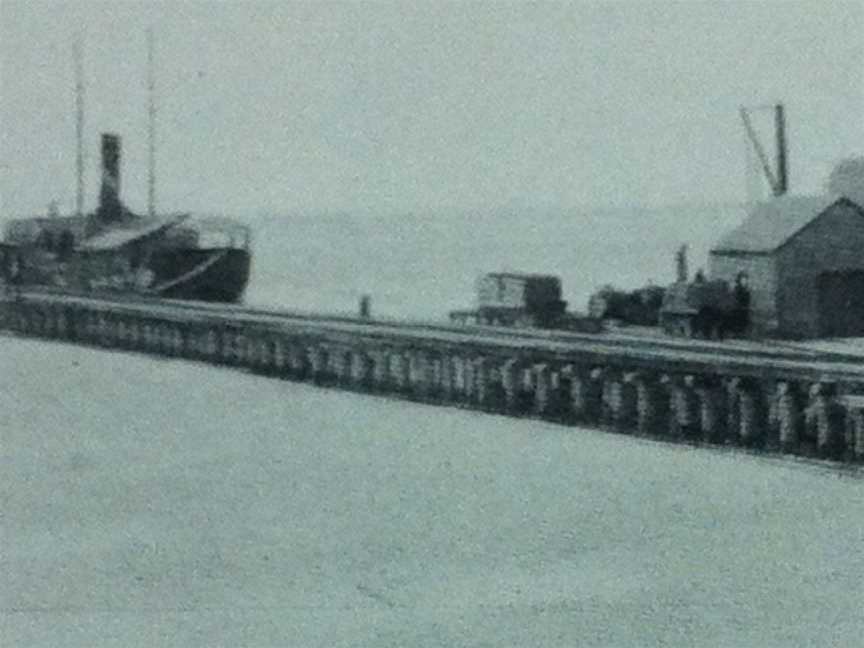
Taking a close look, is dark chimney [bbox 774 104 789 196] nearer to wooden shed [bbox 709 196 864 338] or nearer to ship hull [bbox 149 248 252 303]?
wooden shed [bbox 709 196 864 338]

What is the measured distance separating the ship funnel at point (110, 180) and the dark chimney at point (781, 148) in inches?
1048

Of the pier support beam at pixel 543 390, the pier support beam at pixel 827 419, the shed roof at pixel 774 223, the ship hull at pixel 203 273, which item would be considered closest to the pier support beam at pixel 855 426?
the pier support beam at pixel 827 419

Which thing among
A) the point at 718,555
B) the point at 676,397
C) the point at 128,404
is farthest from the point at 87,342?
the point at 718,555

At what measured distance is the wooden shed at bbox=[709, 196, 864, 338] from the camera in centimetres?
3381

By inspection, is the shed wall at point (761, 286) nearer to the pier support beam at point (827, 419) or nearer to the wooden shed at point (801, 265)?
the wooden shed at point (801, 265)

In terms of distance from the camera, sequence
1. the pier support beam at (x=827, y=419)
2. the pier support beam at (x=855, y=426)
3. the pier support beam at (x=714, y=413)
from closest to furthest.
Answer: the pier support beam at (x=855, y=426) → the pier support beam at (x=827, y=419) → the pier support beam at (x=714, y=413)

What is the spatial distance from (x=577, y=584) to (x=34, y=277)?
Result: 42.9 m

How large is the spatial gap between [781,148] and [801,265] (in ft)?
21.1

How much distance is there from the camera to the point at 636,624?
11211 mm

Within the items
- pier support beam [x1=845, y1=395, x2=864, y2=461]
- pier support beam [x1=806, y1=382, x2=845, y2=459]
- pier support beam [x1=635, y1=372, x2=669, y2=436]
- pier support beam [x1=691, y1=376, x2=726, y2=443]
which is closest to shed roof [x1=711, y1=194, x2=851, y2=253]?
pier support beam [x1=635, y1=372, x2=669, y2=436]

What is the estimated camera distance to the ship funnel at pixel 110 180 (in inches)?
2076

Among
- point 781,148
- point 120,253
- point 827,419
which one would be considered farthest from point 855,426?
point 120,253

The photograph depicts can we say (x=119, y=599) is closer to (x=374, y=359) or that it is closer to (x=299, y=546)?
(x=299, y=546)

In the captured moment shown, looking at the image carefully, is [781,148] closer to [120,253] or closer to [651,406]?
[651,406]
